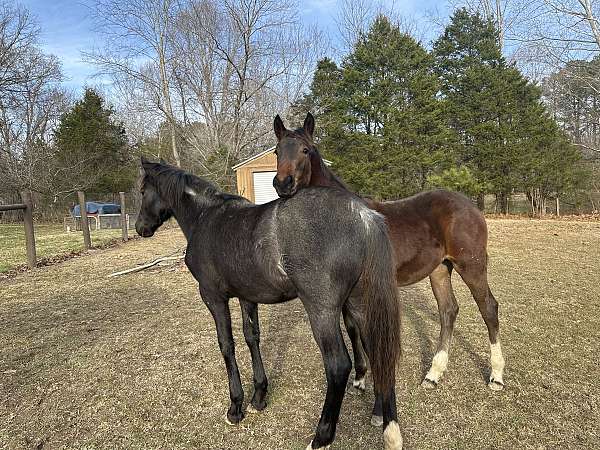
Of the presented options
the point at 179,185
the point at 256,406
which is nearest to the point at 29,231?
the point at 179,185

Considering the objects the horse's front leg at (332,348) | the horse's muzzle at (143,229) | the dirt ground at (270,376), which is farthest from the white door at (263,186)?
the horse's front leg at (332,348)

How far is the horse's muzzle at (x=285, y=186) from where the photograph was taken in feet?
8.27

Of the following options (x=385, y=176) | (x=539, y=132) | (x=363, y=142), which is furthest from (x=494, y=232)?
(x=539, y=132)

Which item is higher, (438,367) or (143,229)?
(143,229)

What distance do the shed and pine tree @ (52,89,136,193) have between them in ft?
44.4

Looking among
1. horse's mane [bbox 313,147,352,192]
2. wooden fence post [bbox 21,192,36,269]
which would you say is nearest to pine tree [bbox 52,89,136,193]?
wooden fence post [bbox 21,192,36,269]

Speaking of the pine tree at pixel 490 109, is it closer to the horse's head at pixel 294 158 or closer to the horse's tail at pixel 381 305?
the horse's head at pixel 294 158

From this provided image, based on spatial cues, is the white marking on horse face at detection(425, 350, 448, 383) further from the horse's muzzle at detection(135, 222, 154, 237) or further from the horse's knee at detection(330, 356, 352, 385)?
the horse's muzzle at detection(135, 222, 154, 237)

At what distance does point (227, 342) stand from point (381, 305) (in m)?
1.19

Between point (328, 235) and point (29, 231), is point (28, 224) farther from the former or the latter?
point (328, 235)

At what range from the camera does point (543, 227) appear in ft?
41.5

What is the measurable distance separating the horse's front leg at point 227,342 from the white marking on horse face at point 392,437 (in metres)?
1.08

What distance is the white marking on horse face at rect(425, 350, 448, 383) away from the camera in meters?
3.12

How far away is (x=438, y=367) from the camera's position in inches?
125
